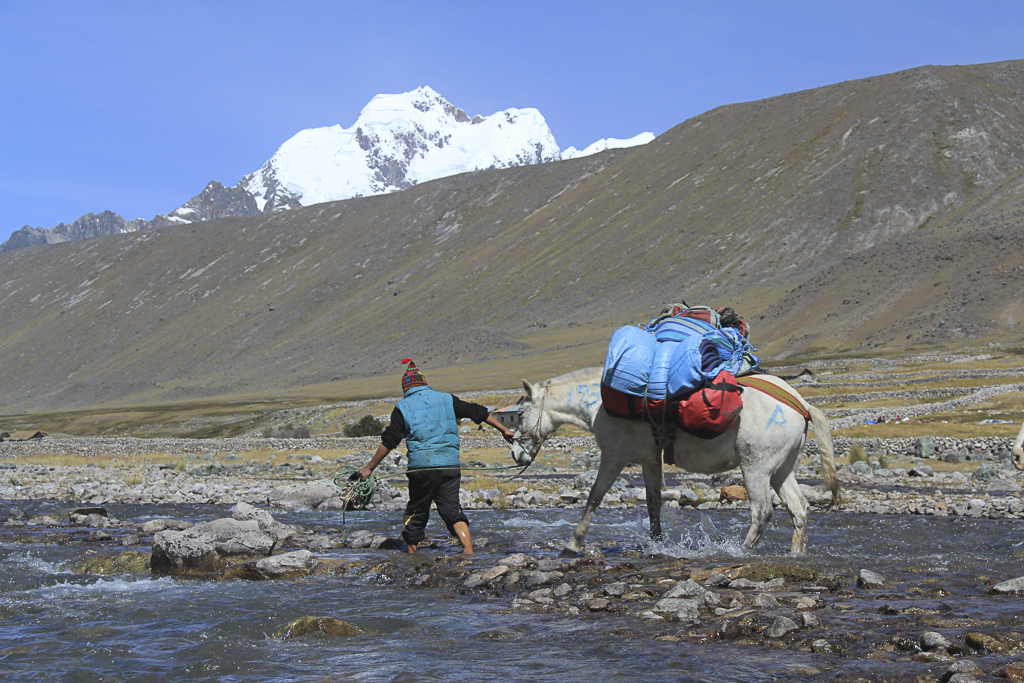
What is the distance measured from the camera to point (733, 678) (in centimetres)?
634

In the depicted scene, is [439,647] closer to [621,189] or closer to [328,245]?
[621,189]

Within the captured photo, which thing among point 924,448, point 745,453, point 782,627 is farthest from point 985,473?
point 782,627

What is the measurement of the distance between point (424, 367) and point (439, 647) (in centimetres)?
10365

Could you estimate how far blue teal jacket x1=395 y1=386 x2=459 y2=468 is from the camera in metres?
11.7

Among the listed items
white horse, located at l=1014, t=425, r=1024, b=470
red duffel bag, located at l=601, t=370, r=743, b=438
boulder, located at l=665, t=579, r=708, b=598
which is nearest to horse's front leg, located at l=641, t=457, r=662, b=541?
red duffel bag, located at l=601, t=370, r=743, b=438

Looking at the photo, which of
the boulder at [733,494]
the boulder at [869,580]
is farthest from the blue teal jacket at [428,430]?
the boulder at [733,494]

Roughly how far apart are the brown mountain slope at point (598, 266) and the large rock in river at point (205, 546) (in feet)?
219

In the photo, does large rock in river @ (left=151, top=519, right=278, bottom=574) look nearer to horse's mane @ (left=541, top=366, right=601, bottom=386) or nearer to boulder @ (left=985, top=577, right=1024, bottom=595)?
horse's mane @ (left=541, top=366, right=601, bottom=386)

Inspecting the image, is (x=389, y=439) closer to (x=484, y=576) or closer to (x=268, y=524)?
(x=484, y=576)

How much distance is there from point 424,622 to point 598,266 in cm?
12175

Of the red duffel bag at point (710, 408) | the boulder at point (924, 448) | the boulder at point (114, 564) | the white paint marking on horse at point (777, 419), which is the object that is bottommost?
the boulder at point (924, 448)

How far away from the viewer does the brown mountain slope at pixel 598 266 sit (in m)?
87.8

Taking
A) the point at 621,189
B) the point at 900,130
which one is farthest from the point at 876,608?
the point at 621,189

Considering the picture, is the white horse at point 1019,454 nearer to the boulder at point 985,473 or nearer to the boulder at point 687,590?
the boulder at point 687,590
